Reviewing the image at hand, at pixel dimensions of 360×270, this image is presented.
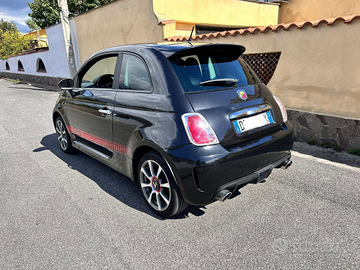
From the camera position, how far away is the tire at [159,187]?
103 inches

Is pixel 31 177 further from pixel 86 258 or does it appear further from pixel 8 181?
pixel 86 258

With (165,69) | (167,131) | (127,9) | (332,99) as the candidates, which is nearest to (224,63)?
(165,69)

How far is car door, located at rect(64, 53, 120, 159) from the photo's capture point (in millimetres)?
3336

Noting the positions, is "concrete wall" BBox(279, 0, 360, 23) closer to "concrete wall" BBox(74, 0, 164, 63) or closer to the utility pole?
"concrete wall" BBox(74, 0, 164, 63)

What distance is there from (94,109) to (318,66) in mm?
4185

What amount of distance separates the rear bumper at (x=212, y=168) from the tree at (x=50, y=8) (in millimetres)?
32956

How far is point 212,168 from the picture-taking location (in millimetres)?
2365

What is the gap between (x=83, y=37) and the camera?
14.5 m

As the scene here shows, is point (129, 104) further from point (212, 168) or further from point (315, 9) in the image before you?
point (315, 9)

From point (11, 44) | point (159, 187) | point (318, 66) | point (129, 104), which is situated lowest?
point (159, 187)

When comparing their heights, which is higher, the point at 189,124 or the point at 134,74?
the point at 134,74

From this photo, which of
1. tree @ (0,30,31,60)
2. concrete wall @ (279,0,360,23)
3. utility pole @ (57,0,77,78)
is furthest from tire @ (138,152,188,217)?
tree @ (0,30,31,60)

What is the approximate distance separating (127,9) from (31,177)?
8956mm

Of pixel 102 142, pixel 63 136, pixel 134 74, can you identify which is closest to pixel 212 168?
Answer: pixel 134 74
